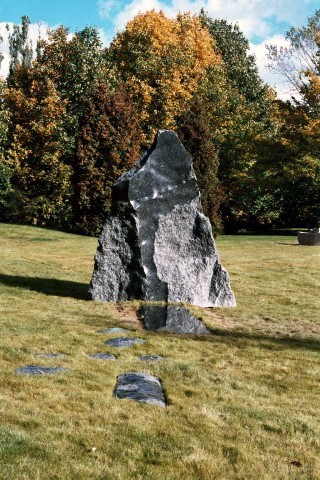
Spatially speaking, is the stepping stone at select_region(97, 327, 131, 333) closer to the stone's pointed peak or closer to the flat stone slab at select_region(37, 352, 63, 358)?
the flat stone slab at select_region(37, 352, 63, 358)

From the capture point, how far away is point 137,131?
88.1 feet

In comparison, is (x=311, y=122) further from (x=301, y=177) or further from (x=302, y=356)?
(x=302, y=356)

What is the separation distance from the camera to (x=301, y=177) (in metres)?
30.4

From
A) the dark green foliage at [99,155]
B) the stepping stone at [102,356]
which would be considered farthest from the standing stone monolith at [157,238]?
the dark green foliage at [99,155]

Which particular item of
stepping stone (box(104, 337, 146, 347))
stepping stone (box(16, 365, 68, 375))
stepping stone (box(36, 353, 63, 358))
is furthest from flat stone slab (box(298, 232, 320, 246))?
stepping stone (box(16, 365, 68, 375))

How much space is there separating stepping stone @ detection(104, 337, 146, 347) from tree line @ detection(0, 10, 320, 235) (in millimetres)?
17796

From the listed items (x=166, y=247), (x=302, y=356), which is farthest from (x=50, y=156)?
(x=302, y=356)

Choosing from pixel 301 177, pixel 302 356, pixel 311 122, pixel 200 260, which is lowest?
pixel 302 356

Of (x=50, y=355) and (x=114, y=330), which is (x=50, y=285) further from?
(x=50, y=355)

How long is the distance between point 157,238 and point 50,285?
2824mm

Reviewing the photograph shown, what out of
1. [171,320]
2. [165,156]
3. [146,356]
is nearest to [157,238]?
[165,156]

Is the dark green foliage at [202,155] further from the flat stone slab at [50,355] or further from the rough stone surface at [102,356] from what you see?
the flat stone slab at [50,355]

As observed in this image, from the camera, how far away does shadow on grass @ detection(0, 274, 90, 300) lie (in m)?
11.0

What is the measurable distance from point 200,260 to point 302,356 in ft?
11.1
